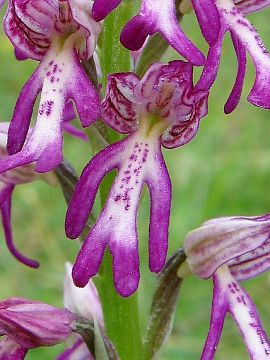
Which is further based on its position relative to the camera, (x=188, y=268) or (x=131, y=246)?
(x=188, y=268)

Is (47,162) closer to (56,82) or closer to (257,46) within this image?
(56,82)

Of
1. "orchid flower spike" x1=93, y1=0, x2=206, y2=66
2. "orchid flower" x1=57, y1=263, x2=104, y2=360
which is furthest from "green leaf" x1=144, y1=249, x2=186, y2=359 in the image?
"orchid flower spike" x1=93, y1=0, x2=206, y2=66

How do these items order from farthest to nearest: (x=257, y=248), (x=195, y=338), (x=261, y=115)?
(x=261, y=115), (x=195, y=338), (x=257, y=248)

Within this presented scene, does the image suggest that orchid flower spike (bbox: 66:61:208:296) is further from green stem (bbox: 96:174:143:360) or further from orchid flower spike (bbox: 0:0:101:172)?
green stem (bbox: 96:174:143:360)

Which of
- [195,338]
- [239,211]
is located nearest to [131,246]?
[195,338]

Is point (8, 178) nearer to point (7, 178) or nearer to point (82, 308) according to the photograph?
point (7, 178)
